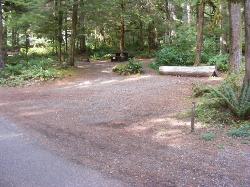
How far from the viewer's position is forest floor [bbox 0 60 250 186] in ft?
21.4

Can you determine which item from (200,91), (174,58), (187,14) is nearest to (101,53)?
(187,14)

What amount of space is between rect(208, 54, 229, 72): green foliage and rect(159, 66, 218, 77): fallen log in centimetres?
199

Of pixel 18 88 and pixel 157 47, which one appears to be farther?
pixel 157 47

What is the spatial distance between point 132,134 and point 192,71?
1025 cm

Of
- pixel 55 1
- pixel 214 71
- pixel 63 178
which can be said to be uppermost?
pixel 55 1

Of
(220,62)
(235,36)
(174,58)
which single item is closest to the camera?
(235,36)

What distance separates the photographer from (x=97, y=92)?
15.3m

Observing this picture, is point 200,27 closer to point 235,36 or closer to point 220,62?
point 220,62

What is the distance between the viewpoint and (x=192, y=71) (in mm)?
18578

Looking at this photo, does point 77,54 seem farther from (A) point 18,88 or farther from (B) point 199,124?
(B) point 199,124

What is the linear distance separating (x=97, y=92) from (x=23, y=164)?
27.3 feet

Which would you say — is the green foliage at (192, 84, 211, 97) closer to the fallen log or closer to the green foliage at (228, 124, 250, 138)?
the green foliage at (228, 124, 250, 138)

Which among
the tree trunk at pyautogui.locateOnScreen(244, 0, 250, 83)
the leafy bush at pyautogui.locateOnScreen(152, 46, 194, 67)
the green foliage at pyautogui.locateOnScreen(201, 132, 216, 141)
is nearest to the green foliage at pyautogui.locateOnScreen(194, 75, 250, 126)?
the tree trunk at pyautogui.locateOnScreen(244, 0, 250, 83)

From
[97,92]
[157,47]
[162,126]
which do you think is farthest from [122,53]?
[162,126]
